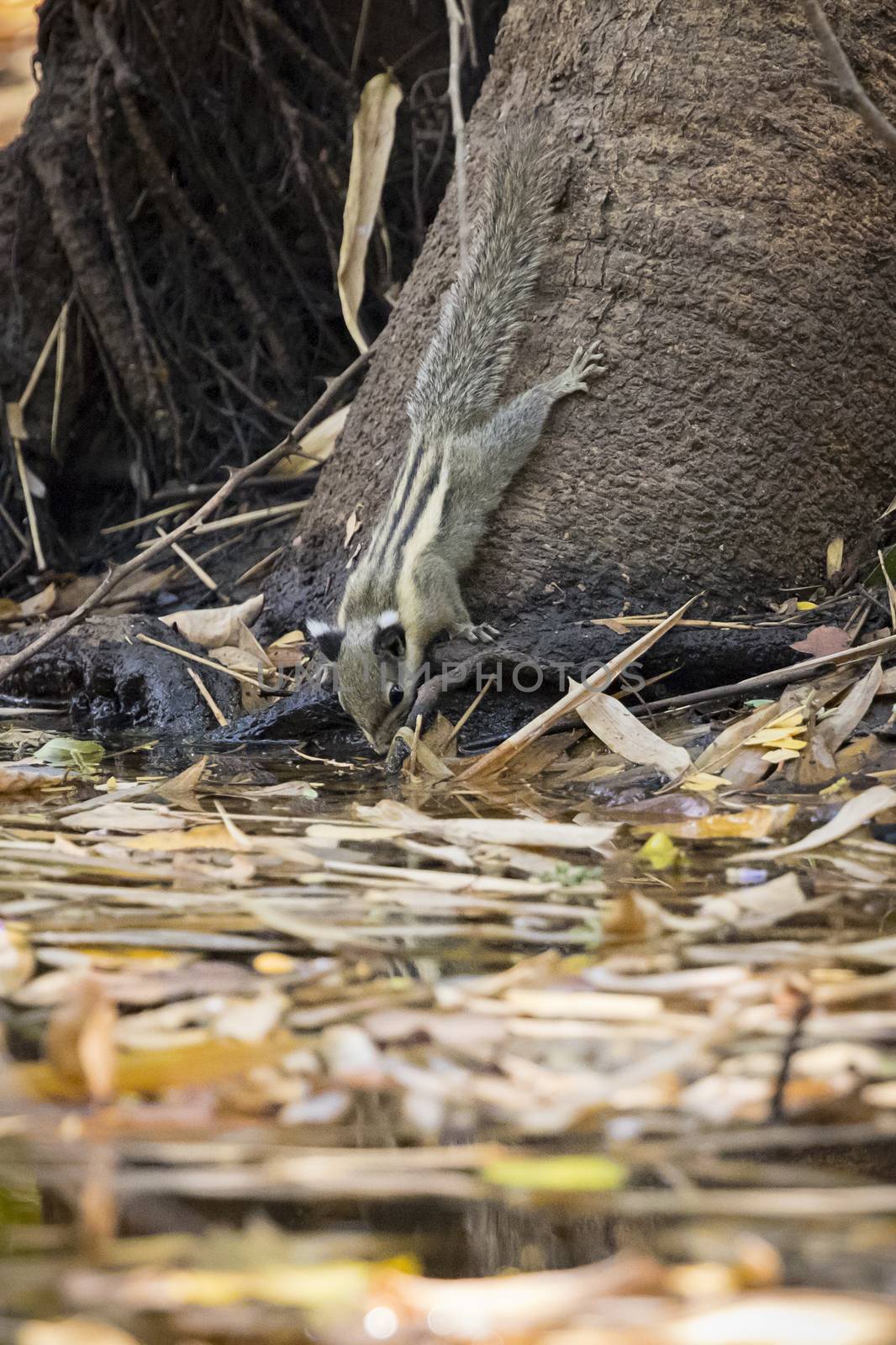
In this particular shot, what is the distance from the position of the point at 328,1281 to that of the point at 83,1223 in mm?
266

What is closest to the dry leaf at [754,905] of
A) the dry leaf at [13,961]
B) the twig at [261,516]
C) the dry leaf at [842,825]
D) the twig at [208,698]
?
the dry leaf at [842,825]

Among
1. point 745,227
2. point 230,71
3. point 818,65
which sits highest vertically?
point 230,71

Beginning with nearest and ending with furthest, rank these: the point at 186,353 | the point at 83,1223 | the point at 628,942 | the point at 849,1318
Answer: the point at 849,1318
the point at 83,1223
the point at 628,942
the point at 186,353

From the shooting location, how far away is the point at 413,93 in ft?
20.5

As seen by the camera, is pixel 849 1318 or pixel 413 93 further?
pixel 413 93

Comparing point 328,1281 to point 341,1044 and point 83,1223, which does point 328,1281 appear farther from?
point 341,1044

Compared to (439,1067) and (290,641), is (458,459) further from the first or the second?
(439,1067)

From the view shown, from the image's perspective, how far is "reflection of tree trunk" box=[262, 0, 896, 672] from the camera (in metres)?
3.83

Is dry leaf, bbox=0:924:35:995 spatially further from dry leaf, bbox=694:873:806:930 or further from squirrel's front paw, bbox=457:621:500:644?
squirrel's front paw, bbox=457:621:500:644

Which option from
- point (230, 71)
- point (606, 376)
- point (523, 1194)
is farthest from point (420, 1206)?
point (230, 71)

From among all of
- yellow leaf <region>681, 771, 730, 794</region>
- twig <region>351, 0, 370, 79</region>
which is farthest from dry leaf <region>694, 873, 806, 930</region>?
twig <region>351, 0, 370, 79</region>

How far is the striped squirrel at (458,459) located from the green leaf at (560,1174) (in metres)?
2.90

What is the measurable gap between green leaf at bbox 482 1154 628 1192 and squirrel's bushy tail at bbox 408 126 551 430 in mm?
3404

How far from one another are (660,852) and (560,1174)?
1159 millimetres
